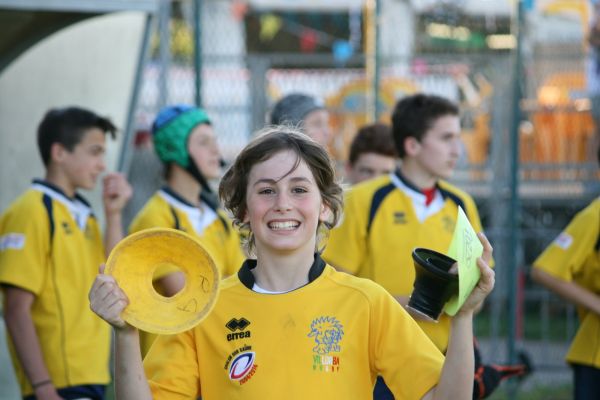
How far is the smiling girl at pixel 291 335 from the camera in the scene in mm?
2949

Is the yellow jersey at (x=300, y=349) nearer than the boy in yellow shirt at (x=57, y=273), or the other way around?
the yellow jersey at (x=300, y=349)

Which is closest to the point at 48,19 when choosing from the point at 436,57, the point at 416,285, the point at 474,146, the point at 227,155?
the point at 227,155

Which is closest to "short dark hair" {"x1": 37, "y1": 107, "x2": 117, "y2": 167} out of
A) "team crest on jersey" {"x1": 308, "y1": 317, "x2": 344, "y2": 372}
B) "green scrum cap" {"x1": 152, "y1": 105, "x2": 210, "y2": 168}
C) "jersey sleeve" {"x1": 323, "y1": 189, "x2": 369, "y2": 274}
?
"green scrum cap" {"x1": 152, "y1": 105, "x2": 210, "y2": 168}

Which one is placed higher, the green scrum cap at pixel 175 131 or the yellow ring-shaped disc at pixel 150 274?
the green scrum cap at pixel 175 131

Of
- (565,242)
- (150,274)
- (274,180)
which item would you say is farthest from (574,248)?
(150,274)

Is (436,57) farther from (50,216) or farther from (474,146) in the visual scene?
(50,216)

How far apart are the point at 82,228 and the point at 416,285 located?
8.14 feet

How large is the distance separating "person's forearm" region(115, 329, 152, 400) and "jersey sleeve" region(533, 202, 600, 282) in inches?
120

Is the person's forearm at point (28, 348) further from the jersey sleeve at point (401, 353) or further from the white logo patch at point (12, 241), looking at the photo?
the jersey sleeve at point (401, 353)

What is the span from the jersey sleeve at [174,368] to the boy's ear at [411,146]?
251 cm

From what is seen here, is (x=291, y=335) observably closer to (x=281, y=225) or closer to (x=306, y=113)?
(x=281, y=225)

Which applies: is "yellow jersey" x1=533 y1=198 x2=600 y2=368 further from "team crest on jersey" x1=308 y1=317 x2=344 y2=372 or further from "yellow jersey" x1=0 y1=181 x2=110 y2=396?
"team crest on jersey" x1=308 y1=317 x2=344 y2=372

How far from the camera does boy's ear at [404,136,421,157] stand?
5.38m

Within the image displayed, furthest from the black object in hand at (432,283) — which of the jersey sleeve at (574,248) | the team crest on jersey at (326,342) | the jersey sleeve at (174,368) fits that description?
the jersey sleeve at (574,248)
